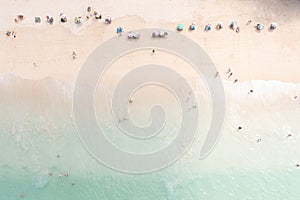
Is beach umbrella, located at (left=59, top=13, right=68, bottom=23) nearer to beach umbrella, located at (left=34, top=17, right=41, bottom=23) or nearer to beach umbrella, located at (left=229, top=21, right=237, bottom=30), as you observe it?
beach umbrella, located at (left=34, top=17, right=41, bottom=23)

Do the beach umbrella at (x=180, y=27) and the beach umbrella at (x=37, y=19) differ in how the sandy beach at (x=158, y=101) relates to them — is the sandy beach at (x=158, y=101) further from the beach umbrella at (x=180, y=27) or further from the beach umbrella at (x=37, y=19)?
the beach umbrella at (x=180, y=27)

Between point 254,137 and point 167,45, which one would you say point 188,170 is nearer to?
point 254,137

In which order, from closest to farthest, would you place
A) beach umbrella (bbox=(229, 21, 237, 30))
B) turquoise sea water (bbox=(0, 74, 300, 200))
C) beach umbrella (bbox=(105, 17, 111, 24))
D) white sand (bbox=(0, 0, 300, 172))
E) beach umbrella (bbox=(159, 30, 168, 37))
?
turquoise sea water (bbox=(0, 74, 300, 200)), white sand (bbox=(0, 0, 300, 172)), beach umbrella (bbox=(229, 21, 237, 30)), beach umbrella (bbox=(159, 30, 168, 37)), beach umbrella (bbox=(105, 17, 111, 24))

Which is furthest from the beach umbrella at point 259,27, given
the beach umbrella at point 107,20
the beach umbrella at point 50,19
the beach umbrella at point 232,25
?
the beach umbrella at point 50,19

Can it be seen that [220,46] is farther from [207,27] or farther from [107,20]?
[107,20]

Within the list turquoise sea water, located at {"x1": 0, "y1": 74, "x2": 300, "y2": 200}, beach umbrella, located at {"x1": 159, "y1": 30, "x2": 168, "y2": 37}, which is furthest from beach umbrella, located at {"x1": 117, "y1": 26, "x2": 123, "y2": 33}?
turquoise sea water, located at {"x1": 0, "y1": 74, "x2": 300, "y2": 200}

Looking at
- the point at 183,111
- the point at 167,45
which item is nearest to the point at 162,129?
the point at 183,111

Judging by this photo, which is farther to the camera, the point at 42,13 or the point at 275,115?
the point at 42,13

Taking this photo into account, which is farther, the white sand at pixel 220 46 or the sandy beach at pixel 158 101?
the white sand at pixel 220 46
